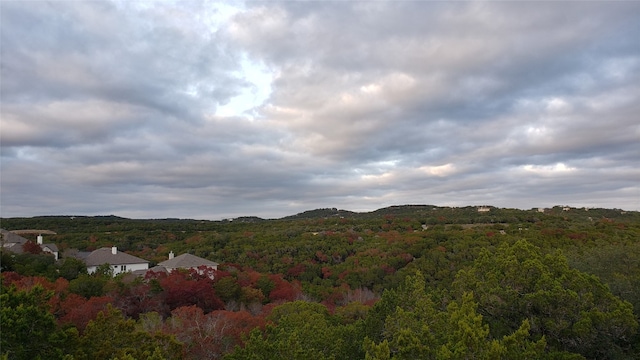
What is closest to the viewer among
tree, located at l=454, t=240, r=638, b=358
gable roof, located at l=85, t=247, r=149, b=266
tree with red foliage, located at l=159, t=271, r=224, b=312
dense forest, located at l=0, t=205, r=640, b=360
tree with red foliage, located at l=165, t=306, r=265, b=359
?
dense forest, located at l=0, t=205, r=640, b=360

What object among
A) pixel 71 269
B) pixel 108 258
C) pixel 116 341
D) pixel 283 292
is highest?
pixel 116 341

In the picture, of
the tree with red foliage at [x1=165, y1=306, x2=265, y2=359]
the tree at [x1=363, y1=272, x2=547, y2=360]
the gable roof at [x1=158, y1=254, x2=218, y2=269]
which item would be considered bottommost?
the tree with red foliage at [x1=165, y1=306, x2=265, y2=359]

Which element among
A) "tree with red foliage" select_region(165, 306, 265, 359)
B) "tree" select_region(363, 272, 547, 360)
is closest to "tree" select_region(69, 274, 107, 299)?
"tree with red foliage" select_region(165, 306, 265, 359)

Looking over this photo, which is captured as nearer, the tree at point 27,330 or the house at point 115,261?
the tree at point 27,330

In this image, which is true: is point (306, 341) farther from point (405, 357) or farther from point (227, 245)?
point (227, 245)

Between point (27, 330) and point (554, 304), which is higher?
point (27, 330)

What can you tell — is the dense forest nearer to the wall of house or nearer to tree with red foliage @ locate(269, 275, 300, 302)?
tree with red foliage @ locate(269, 275, 300, 302)

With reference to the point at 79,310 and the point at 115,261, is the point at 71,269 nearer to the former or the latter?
the point at 115,261

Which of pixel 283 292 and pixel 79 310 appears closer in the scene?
pixel 79 310

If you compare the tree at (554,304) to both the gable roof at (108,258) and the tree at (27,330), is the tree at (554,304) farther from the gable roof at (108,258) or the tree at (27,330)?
the gable roof at (108,258)

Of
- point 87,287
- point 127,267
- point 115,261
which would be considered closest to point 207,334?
point 87,287

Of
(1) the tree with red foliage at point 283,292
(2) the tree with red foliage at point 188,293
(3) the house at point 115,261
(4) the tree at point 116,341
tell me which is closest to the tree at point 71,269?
(2) the tree with red foliage at point 188,293

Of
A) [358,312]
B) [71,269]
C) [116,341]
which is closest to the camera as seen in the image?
[116,341]
